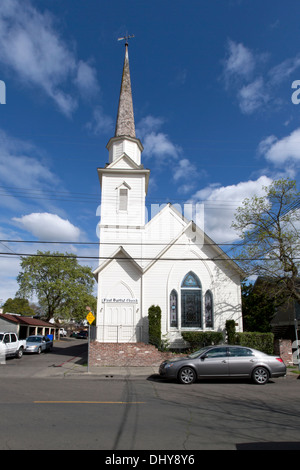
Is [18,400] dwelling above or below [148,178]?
below

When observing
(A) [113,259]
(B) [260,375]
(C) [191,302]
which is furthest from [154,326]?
(B) [260,375]

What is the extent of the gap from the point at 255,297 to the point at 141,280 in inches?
286

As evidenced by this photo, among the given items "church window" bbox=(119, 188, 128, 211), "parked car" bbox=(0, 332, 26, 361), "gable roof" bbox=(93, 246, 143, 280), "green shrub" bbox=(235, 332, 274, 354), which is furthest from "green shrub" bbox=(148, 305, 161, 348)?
"parked car" bbox=(0, 332, 26, 361)

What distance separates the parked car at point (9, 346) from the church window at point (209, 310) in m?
12.6

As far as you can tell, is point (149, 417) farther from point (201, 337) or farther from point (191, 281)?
point (191, 281)

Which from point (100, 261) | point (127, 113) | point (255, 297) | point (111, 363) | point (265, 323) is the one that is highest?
point (127, 113)

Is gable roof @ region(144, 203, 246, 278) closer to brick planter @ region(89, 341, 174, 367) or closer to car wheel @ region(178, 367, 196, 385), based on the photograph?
brick planter @ region(89, 341, 174, 367)

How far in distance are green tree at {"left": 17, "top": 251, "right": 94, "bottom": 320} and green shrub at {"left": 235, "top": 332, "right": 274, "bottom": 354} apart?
109 feet

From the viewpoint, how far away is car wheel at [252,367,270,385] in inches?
495

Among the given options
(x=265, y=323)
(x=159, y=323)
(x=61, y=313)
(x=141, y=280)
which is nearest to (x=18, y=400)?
(x=159, y=323)

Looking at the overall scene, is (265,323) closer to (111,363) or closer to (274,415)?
(111,363)

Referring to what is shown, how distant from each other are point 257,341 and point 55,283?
35862 millimetres

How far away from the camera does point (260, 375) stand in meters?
12.6
